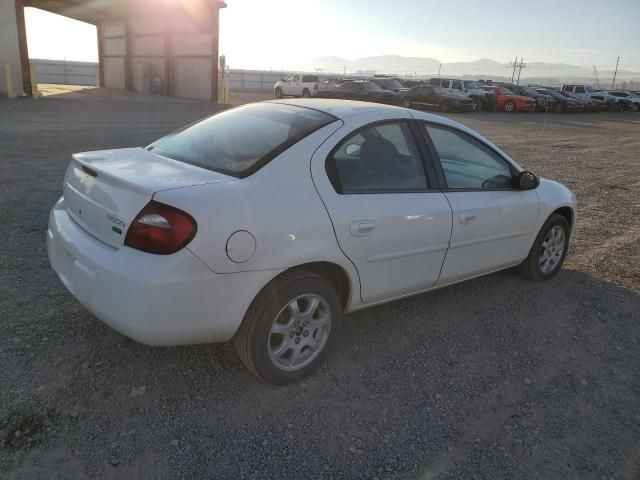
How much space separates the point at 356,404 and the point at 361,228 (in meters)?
1.00

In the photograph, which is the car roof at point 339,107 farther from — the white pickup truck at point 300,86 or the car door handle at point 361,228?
the white pickup truck at point 300,86

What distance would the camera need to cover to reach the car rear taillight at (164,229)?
2449 mm

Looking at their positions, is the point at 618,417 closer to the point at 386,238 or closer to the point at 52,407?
the point at 386,238

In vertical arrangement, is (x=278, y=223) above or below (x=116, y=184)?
below

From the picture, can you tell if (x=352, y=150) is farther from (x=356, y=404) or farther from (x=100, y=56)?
(x=100, y=56)

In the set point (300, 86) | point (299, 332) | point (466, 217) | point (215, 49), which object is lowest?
point (299, 332)

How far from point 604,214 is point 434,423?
598cm

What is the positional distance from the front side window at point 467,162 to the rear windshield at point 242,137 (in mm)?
947

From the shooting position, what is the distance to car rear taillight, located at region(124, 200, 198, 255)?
2.45m

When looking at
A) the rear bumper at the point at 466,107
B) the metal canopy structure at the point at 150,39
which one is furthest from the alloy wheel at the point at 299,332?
the rear bumper at the point at 466,107

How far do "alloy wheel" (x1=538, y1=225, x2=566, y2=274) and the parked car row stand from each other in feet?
79.5

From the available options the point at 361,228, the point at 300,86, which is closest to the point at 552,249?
the point at 361,228

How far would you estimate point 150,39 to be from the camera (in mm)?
30500

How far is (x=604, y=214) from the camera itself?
7.45m
